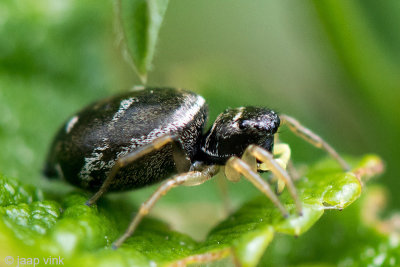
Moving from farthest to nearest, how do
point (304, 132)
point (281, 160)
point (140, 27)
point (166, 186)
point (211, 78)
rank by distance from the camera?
point (211, 78) → point (304, 132) → point (281, 160) → point (166, 186) → point (140, 27)

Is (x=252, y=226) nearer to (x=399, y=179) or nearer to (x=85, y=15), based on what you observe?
(x=399, y=179)

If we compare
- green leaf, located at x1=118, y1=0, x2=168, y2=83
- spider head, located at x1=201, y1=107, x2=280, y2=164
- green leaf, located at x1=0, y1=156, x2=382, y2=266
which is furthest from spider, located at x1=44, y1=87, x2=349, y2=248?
green leaf, located at x1=118, y1=0, x2=168, y2=83

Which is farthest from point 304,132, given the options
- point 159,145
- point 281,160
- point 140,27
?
point 140,27

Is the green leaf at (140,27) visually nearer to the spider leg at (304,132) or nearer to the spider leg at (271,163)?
the spider leg at (271,163)

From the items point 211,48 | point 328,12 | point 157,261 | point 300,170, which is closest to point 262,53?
point 211,48

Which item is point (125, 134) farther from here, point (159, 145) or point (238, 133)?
point (238, 133)

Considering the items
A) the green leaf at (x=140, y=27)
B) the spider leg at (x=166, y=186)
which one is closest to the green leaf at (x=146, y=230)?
the spider leg at (x=166, y=186)
